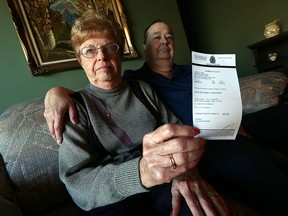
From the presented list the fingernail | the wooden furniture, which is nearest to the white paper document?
the fingernail

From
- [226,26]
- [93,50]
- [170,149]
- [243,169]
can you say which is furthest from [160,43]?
[226,26]

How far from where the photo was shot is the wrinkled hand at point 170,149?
0.44 meters

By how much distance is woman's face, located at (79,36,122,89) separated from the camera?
0.88 m

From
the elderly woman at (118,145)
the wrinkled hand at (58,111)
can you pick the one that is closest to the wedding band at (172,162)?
the elderly woman at (118,145)

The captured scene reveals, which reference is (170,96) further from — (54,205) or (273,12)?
(273,12)

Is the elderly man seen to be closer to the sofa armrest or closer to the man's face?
the sofa armrest

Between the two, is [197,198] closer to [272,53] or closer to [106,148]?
[106,148]

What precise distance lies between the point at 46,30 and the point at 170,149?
5.39 feet

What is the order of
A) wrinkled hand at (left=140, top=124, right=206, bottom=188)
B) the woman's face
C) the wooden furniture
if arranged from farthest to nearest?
the wooden furniture < the woman's face < wrinkled hand at (left=140, top=124, right=206, bottom=188)

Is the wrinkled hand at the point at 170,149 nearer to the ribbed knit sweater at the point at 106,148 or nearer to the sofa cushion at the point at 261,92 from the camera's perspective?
the ribbed knit sweater at the point at 106,148

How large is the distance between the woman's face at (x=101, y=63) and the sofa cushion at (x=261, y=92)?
84 cm

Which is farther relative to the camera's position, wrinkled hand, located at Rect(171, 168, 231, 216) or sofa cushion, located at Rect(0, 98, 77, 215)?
sofa cushion, located at Rect(0, 98, 77, 215)

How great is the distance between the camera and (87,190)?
635mm

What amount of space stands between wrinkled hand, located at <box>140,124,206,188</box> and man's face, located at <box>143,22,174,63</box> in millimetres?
854
